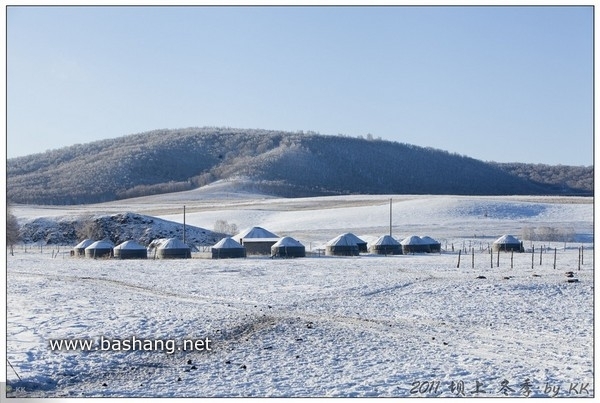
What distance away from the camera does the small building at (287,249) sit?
2092 inches

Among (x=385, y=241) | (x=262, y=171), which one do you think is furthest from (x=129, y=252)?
(x=262, y=171)

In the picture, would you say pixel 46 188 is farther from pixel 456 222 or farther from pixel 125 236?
pixel 456 222

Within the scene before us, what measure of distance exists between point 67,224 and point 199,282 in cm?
4662

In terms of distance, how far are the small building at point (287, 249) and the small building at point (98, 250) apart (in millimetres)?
11625

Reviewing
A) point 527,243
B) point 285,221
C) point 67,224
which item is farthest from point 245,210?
point 527,243

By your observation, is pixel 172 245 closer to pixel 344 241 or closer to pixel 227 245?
pixel 227 245

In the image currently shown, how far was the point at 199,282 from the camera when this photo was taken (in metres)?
30.7

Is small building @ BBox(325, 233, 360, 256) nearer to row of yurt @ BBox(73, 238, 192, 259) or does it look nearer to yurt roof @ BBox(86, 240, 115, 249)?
row of yurt @ BBox(73, 238, 192, 259)

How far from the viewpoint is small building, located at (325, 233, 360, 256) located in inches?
2199

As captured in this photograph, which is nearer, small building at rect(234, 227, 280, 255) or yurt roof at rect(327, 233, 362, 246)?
yurt roof at rect(327, 233, 362, 246)

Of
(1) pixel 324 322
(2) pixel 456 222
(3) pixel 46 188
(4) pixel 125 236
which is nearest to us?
(1) pixel 324 322

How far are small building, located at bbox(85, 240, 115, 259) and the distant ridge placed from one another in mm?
65817

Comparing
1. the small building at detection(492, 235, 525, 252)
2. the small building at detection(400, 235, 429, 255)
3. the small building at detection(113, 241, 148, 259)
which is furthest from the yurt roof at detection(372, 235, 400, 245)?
the small building at detection(113, 241, 148, 259)

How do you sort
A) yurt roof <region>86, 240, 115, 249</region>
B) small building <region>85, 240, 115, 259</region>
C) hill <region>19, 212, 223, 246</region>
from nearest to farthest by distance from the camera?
small building <region>85, 240, 115, 259</region>, yurt roof <region>86, 240, 115, 249</region>, hill <region>19, 212, 223, 246</region>
